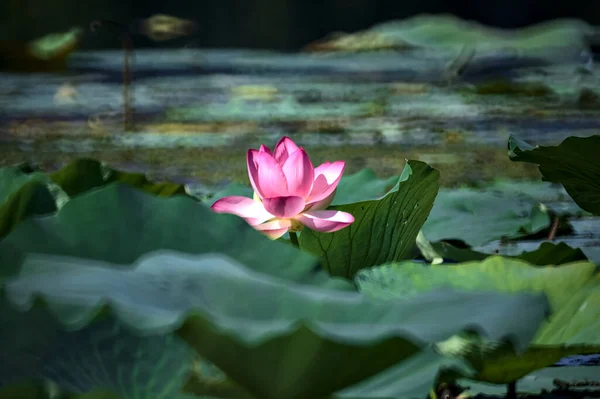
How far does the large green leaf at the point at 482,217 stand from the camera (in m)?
1.42

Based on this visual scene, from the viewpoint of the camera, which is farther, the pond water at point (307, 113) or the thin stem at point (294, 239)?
the pond water at point (307, 113)

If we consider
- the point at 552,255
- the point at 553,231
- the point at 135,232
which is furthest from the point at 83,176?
the point at 553,231

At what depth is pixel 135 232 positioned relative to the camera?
0.69 m

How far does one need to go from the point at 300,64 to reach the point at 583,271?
15.1 feet

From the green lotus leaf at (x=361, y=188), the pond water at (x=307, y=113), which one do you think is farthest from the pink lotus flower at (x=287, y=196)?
the pond water at (x=307, y=113)

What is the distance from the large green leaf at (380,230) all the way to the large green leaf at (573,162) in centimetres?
18

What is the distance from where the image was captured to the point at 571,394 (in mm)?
845

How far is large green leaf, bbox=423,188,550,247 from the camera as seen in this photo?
1.42 metres

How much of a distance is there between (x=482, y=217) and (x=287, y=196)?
76 centimetres

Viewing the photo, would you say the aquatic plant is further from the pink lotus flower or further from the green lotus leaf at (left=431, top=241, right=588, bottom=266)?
the green lotus leaf at (left=431, top=241, right=588, bottom=266)

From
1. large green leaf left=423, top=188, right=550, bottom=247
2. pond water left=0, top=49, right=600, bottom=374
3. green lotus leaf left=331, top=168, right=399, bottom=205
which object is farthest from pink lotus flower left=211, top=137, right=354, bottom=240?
pond water left=0, top=49, right=600, bottom=374

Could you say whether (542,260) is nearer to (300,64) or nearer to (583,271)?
(583,271)

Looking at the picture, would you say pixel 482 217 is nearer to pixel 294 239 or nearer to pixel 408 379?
pixel 294 239

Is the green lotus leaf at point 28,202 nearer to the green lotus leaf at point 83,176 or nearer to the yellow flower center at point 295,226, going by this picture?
the green lotus leaf at point 83,176
